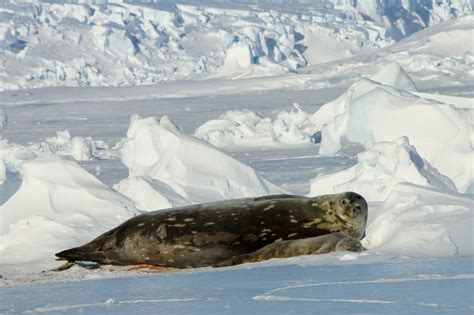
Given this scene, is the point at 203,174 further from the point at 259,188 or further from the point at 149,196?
the point at 149,196

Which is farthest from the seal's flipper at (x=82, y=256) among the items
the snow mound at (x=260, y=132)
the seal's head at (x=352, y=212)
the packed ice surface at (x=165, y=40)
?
the packed ice surface at (x=165, y=40)

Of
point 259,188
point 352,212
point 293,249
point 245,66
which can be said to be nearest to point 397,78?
point 259,188

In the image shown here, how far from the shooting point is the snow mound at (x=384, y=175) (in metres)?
7.07

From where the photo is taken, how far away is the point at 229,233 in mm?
3922

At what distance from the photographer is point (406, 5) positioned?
63625 mm

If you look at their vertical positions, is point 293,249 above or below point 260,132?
above

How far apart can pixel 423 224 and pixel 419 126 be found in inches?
273

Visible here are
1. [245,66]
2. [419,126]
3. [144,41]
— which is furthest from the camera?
[144,41]

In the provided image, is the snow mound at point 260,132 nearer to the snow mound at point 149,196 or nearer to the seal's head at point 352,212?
the snow mound at point 149,196

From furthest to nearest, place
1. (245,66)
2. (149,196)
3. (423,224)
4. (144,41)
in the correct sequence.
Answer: (144,41), (245,66), (149,196), (423,224)

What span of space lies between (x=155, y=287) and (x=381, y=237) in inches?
58.5

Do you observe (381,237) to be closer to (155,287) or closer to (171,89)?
(155,287)

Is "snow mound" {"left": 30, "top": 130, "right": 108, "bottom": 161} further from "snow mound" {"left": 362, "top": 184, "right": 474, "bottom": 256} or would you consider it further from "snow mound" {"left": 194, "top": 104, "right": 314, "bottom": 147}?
"snow mound" {"left": 362, "top": 184, "right": 474, "bottom": 256}

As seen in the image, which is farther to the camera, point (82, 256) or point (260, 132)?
point (260, 132)
